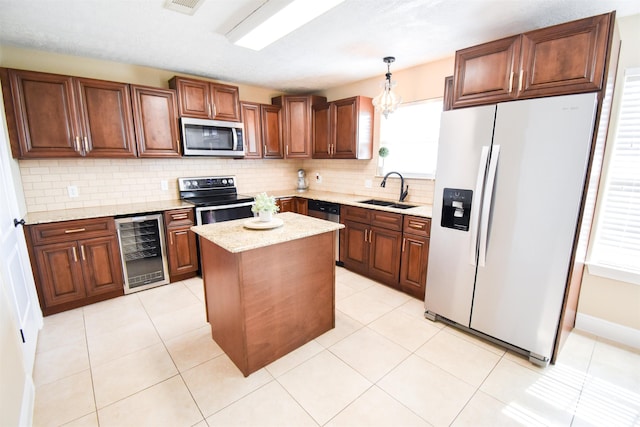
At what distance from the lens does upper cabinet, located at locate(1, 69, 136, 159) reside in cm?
256

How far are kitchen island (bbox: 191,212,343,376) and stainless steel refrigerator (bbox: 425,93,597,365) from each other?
102 centimetres

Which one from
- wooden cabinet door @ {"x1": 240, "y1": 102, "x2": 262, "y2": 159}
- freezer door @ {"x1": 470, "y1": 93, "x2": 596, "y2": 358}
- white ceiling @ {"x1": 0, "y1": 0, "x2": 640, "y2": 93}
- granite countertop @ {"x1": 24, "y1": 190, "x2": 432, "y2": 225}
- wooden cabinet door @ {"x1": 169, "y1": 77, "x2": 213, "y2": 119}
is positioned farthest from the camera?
wooden cabinet door @ {"x1": 240, "y1": 102, "x2": 262, "y2": 159}

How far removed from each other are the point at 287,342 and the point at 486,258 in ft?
5.35

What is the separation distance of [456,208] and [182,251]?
9.68ft

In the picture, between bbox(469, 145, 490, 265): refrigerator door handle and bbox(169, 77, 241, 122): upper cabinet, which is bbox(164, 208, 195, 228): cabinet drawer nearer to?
bbox(169, 77, 241, 122): upper cabinet

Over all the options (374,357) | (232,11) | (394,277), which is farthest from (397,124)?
(374,357)

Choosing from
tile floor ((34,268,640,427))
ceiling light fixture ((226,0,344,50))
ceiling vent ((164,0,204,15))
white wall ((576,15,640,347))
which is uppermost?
ceiling vent ((164,0,204,15))

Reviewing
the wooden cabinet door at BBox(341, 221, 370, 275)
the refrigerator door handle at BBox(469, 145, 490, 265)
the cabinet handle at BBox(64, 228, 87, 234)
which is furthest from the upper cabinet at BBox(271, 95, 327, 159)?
the refrigerator door handle at BBox(469, 145, 490, 265)

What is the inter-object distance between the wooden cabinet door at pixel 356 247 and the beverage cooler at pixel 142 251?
7.11ft

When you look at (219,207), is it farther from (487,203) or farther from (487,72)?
(487,72)

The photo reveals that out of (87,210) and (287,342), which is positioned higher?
(87,210)

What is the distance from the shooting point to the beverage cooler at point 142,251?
3.01 metres

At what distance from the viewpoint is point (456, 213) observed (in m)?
2.29

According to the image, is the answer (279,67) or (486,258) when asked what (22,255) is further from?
(486,258)
